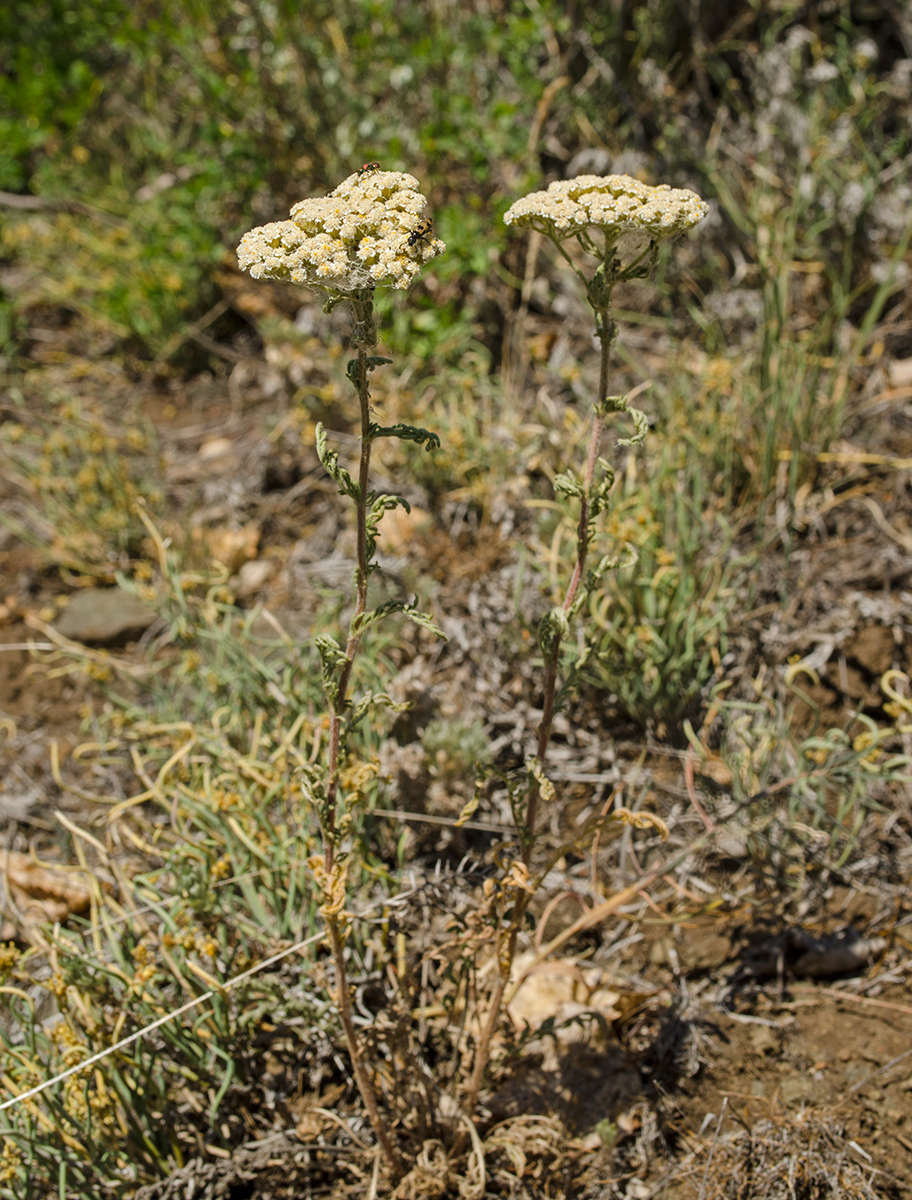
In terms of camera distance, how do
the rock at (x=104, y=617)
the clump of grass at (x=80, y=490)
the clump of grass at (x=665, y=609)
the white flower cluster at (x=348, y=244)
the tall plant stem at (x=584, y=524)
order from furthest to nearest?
1. the clump of grass at (x=80, y=490)
2. the rock at (x=104, y=617)
3. the clump of grass at (x=665, y=609)
4. the tall plant stem at (x=584, y=524)
5. the white flower cluster at (x=348, y=244)

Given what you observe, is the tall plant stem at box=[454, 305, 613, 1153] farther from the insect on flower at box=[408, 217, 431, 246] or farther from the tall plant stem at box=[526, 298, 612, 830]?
the insect on flower at box=[408, 217, 431, 246]

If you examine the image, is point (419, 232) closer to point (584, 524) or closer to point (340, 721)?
point (584, 524)

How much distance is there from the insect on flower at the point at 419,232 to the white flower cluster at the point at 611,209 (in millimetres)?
157

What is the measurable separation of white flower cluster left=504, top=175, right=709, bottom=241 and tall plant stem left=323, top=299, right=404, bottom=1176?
31 centimetres

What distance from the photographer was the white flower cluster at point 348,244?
115cm

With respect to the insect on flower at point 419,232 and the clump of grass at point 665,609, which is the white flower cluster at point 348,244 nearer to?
the insect on flower at point 419,232

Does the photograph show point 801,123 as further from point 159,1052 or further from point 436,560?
point 159,1052

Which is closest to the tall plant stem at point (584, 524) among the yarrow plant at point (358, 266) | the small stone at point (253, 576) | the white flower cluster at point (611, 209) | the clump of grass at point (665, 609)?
the white flower cluster at point (611, 209)

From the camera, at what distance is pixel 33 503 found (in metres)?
3.91

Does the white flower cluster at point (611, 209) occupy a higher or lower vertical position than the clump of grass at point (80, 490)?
higher

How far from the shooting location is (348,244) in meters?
1.20

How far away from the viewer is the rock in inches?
131

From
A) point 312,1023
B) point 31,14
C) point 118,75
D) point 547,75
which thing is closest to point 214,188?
point 547,75

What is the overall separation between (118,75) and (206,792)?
5.70 meters
